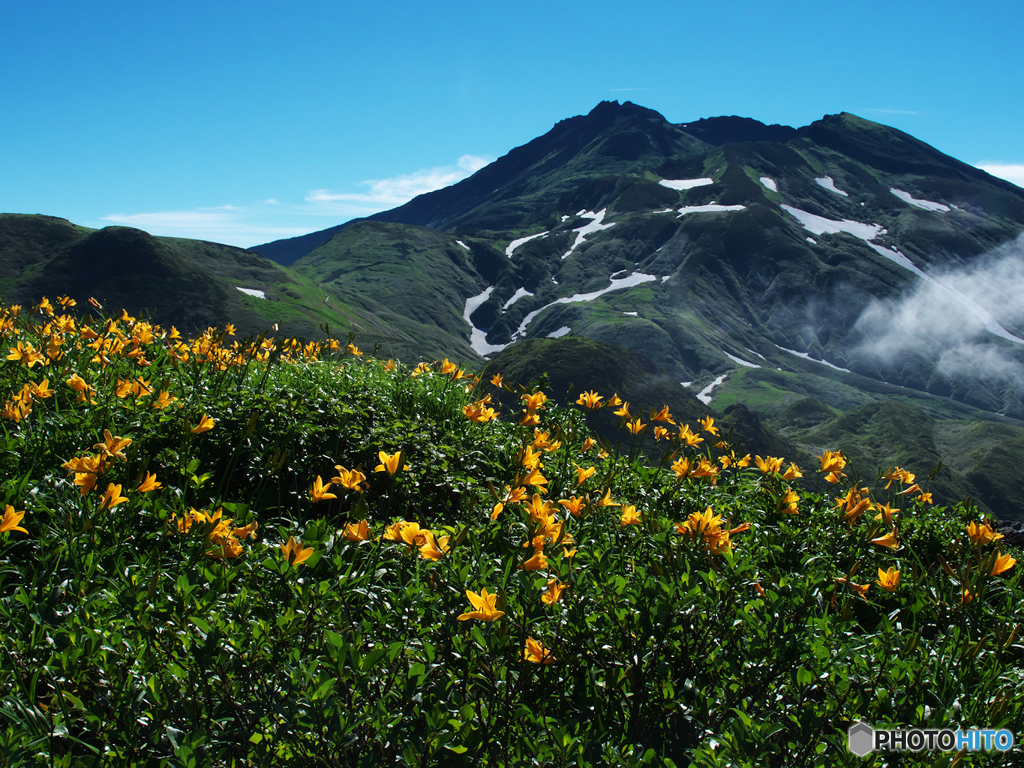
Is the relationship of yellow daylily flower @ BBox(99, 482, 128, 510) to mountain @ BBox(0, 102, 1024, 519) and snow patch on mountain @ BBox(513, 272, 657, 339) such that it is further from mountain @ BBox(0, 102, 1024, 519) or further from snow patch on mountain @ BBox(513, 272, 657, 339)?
snow patch on mountain @ BBox(513, 272, 657, 339)

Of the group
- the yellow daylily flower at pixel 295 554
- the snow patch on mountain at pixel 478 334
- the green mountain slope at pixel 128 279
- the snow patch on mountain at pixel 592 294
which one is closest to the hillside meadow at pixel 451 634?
the yellow daylily flower at pixel 295 554

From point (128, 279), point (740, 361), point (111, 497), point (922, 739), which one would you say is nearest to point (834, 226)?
point (740, 361)

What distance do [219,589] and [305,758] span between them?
0.76m

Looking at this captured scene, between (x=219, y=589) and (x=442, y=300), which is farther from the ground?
(x=442, y=300)

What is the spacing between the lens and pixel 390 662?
200cm

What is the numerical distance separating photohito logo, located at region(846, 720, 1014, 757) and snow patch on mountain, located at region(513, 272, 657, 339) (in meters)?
162

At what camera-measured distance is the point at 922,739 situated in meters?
2.07

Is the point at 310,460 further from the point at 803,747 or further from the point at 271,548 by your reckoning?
the point at 803,747

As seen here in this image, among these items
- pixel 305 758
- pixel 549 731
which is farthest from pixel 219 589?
pixel 549 731

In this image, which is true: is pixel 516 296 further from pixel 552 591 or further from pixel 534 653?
pixel 534 653

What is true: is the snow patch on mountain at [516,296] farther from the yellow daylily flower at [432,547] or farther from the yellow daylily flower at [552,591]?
the yellow daylily flower at [552,591]

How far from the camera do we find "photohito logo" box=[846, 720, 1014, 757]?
2043 millimetres

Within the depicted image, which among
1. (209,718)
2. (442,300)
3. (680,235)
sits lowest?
(209,718)

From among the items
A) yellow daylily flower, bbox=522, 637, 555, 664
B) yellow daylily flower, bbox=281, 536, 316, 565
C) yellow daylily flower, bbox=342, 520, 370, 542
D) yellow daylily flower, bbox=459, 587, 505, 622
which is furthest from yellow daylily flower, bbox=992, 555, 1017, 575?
yellow daylily flower, bbox=281, 536, 316, 565
